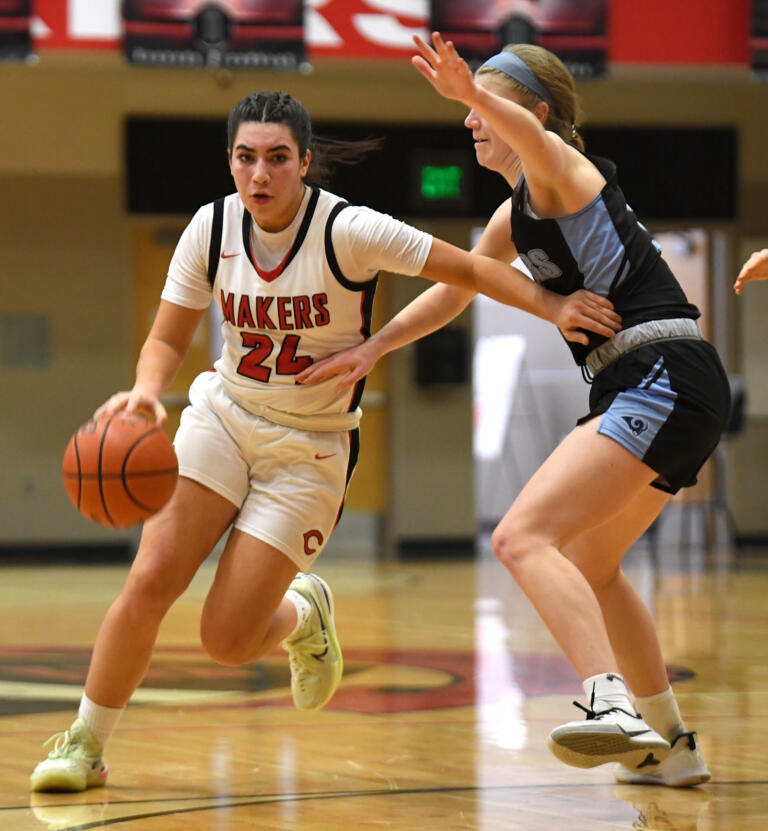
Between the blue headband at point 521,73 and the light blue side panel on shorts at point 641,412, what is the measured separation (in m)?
0.75

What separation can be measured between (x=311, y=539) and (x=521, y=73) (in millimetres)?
1330

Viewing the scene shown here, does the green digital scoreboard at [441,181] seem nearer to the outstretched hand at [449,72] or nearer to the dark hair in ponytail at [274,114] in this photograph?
the dark hair in ponytail at [274,114]

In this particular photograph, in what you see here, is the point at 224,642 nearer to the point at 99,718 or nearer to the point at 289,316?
the point at 99,718

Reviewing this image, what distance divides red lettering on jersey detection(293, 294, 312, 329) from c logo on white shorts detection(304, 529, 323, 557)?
56 centimetres

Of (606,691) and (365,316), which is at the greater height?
(365,316)

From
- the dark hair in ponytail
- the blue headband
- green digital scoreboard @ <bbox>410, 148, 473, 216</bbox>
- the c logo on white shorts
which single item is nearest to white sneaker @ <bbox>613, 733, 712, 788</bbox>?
the c logo on white shorts

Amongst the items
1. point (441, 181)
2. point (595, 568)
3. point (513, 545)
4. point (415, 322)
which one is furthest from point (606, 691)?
point (441, 181)

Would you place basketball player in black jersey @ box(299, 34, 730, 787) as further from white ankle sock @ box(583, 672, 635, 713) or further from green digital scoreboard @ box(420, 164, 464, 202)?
green digital scoreboard @ box(420, 164, 464, 202)

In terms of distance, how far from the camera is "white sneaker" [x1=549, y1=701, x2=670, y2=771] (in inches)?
121

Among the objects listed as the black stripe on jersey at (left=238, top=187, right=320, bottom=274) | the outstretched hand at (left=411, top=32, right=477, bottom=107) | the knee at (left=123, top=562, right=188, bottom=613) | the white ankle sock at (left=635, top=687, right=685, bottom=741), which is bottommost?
the white ankle sock at (left=635, top=687, right=685, bottom=741)

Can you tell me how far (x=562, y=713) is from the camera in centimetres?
480

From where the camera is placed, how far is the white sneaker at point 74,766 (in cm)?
359

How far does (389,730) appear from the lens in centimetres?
451

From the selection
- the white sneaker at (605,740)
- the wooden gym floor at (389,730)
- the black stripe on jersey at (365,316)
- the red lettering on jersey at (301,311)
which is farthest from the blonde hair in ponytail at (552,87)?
the wooden gym floor at (389,730)
